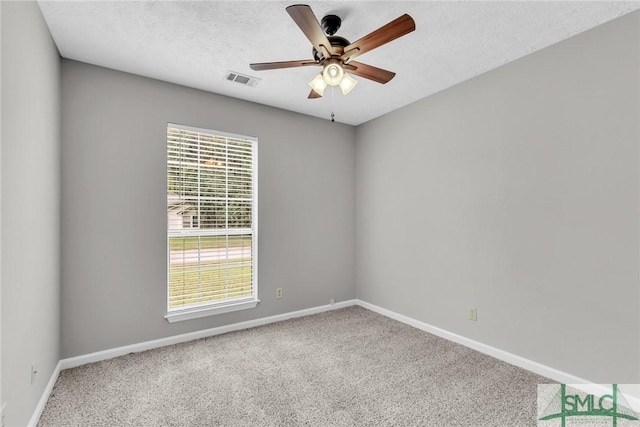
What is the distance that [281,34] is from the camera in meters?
2.32

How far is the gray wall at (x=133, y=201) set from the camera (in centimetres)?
269

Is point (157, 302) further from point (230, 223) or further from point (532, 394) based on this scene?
point (532, 394)

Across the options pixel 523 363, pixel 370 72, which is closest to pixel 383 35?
pixel 370 72

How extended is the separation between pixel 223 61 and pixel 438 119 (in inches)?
88.9

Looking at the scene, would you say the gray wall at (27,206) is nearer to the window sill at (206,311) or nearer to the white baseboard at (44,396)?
the white baseboard at (44,396)

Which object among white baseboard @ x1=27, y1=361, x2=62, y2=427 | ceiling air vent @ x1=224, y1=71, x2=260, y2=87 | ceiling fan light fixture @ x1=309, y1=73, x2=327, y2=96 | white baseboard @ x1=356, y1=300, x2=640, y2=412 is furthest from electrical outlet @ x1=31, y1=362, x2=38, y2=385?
white baseboard @ x1=356, y1=300, x2=640, y2=412

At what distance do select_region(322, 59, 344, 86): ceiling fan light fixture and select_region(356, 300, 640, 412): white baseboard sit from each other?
8.86 feet

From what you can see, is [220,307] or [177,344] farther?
[220,307]

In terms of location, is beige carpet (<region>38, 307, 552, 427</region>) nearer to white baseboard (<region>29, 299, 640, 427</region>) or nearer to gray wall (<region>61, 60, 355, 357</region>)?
white baseboard (<region>29, 299, 640, 427</region>)

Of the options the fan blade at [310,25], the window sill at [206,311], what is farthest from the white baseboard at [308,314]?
the fan blade at [310,25]

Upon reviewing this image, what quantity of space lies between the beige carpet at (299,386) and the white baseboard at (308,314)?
7 centimetres

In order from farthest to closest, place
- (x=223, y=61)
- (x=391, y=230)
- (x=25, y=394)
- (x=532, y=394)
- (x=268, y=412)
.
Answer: (x=391, y=230) → (x=223, y=61) → (x=532, y=394) → (x=268, y=412) → (x=25, y=394)

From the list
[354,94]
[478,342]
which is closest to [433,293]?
[478,342]

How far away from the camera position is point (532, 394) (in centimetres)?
225
